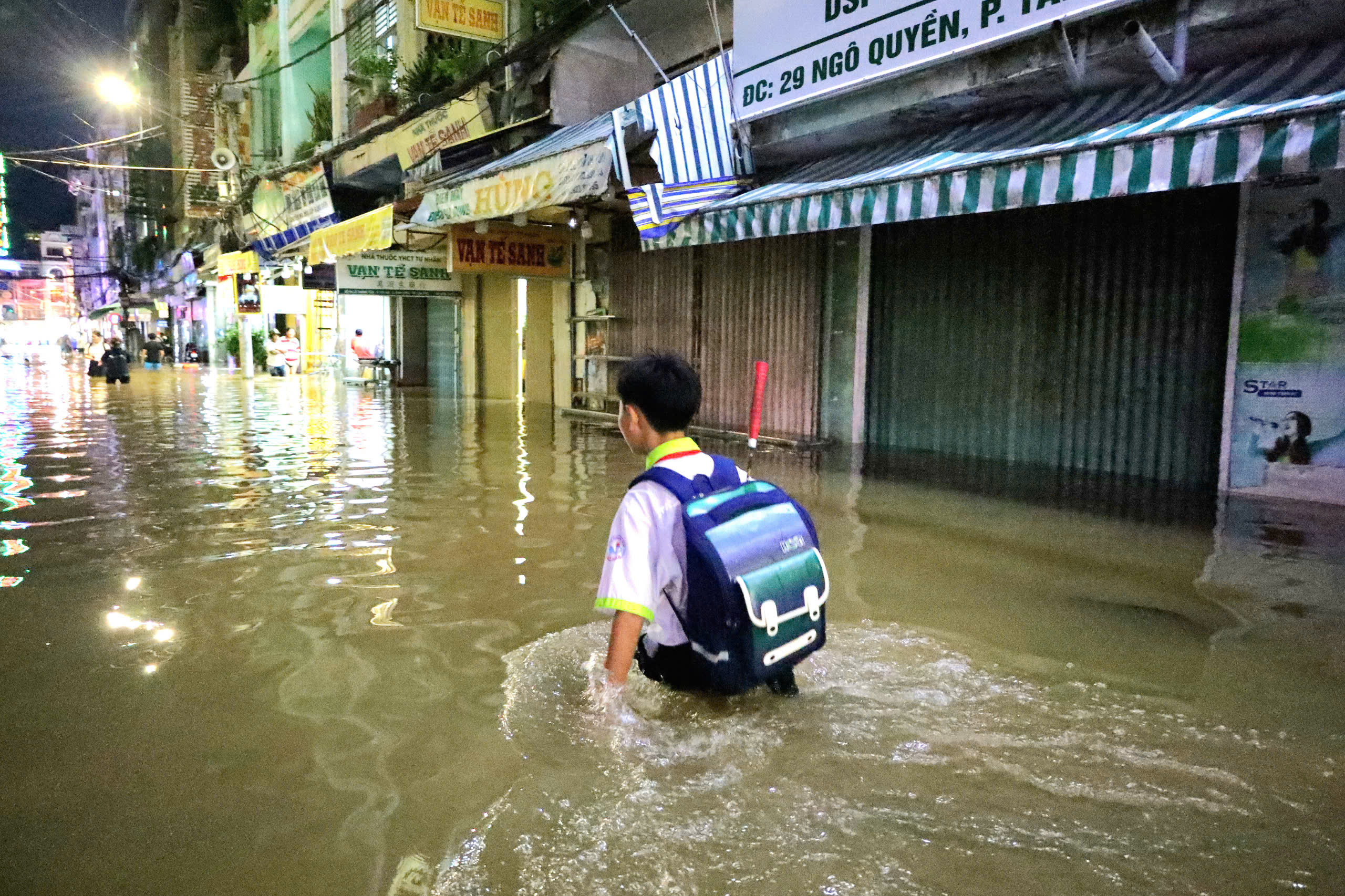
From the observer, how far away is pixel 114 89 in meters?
27.4

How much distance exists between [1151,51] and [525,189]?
7175 mm

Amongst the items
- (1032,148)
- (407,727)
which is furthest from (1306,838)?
(1032,148)

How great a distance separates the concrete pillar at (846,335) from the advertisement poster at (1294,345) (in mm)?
4039

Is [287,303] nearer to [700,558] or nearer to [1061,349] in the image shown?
[1061,349]

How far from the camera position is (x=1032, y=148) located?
639 centimetres

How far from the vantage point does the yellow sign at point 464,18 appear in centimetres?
1359

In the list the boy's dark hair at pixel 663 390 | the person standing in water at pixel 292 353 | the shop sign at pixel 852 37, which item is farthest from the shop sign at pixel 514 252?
the person standing in water at pixel 292 353

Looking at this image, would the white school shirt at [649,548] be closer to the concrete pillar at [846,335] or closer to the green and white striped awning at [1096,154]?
the green and white striped awning at [1096,154]

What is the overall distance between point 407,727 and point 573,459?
269 inches

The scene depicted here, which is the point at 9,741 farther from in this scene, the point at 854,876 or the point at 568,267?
the point at 568,267

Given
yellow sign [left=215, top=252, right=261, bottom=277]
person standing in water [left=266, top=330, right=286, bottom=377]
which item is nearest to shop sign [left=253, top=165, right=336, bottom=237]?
yellow sign [left=215, top=252, right=261, bottom=277]

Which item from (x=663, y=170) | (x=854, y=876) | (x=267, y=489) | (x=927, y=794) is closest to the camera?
(x=854, y=876)

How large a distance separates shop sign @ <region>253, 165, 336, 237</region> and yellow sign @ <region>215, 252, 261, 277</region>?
93 cm

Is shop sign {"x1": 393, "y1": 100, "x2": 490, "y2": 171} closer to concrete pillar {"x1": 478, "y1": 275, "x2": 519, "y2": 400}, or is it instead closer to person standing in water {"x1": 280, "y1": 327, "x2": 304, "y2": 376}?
concrete pillar {"x1": 478, "y1": 275, "x2": 519, "y2": 400}
